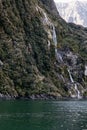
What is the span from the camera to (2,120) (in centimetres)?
9600

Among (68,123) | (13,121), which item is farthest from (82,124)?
(13,121)

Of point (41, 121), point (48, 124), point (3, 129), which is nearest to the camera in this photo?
point (3, 129)

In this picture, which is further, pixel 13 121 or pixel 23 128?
pixel 13 121

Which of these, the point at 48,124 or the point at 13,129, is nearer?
the point at 13,129

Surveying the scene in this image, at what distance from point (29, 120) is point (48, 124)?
9.02m

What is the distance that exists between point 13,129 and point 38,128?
18.8ft

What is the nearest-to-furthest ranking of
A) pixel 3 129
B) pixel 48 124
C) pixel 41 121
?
pixel 3 129 → pixel 48 124 → pixel 41 121

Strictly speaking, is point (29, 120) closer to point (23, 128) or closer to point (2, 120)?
point (2, 120)

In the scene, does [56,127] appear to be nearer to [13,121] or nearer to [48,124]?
[48,124]

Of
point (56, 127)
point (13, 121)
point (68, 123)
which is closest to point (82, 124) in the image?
point (68, 123)

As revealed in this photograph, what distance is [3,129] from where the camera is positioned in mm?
78938

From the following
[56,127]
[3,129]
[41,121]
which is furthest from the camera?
[41,121]

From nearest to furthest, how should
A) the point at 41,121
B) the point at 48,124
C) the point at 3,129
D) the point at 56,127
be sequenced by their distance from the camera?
1. the point at 3,129
2. the point at 56,127
3. the point at 48,124
4. the point at 41,121

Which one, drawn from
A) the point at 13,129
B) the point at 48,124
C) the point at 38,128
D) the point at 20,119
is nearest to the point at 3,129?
the point at 13,129
